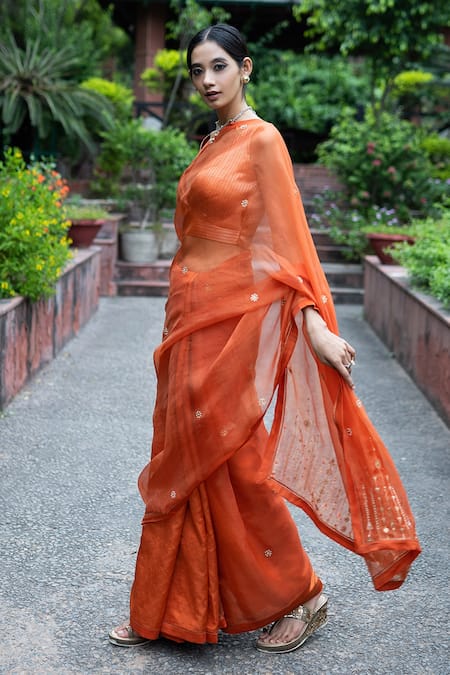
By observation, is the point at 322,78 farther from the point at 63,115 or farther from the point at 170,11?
the point at 63,115

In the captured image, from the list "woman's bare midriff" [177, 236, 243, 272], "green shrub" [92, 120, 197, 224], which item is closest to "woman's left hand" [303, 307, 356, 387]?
"woman's bare midriff" [177, 236, 243, 272]

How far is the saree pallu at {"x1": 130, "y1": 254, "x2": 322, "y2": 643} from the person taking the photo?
279cm

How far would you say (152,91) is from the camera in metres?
16.1

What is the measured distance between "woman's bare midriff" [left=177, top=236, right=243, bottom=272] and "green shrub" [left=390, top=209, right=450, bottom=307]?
3872 mm

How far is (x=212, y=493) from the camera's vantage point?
2.81 metres

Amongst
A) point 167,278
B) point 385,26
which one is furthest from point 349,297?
point 385,26

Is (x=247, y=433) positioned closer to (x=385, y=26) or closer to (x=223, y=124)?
(x=223, y=124)

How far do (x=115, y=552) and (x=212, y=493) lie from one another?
1.06 metres

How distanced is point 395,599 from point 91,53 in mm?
13925

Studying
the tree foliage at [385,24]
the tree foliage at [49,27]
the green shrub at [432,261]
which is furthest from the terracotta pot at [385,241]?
the tree foliage at [49,27]

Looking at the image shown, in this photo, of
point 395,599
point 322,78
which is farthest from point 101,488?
point 322,78

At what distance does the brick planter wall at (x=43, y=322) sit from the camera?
5.84 metres

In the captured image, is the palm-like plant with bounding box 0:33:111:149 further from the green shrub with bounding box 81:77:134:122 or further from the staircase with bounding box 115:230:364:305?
the staircase with bounding box 115:230:364:305

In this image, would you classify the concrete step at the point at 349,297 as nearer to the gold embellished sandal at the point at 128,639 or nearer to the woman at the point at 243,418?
the woman at the point at 243,418
